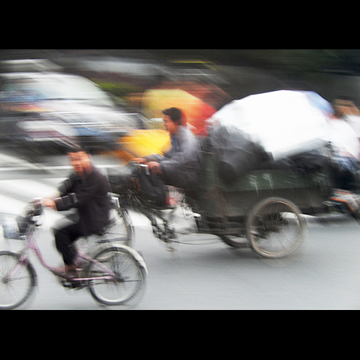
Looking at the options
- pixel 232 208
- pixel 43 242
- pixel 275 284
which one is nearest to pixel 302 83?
pixel 232 208

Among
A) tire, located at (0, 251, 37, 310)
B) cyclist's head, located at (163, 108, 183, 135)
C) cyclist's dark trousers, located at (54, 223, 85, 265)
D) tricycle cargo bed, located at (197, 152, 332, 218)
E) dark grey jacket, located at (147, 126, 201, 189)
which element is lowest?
tire, located at (0, 251, 37, 310)

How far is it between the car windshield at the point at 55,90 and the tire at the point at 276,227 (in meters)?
1.74

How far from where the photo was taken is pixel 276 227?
4.59 m

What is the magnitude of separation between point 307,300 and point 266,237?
2.83 ft

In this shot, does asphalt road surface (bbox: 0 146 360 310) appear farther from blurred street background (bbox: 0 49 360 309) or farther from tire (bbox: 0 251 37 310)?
tire (bbox: 0 251 37 310)

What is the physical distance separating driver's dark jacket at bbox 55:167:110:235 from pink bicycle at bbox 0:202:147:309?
0.49ft

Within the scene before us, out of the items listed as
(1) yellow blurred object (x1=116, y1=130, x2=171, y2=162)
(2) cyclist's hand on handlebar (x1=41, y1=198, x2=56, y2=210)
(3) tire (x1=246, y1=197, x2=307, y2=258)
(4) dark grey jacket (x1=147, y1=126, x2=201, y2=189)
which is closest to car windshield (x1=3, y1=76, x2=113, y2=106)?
(1) yellow blurred object (x1=116, y1=130, x2=171, y2=162)

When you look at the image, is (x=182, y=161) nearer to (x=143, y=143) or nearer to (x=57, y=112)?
(x=143, y=143)

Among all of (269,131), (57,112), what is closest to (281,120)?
(269,131)

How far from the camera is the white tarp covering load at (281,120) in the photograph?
416 centimetres

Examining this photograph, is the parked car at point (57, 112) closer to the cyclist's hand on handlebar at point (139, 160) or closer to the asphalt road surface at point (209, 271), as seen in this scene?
the asphalt road surface at point (209, 271)

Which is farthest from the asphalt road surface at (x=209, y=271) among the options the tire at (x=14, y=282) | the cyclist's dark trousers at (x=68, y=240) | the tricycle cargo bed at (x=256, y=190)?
the tricycle cargo bed at (x=256, y=190)

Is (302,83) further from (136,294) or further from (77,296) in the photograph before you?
(77,296)

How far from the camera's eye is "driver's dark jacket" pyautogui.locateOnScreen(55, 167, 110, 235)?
11.6ft
